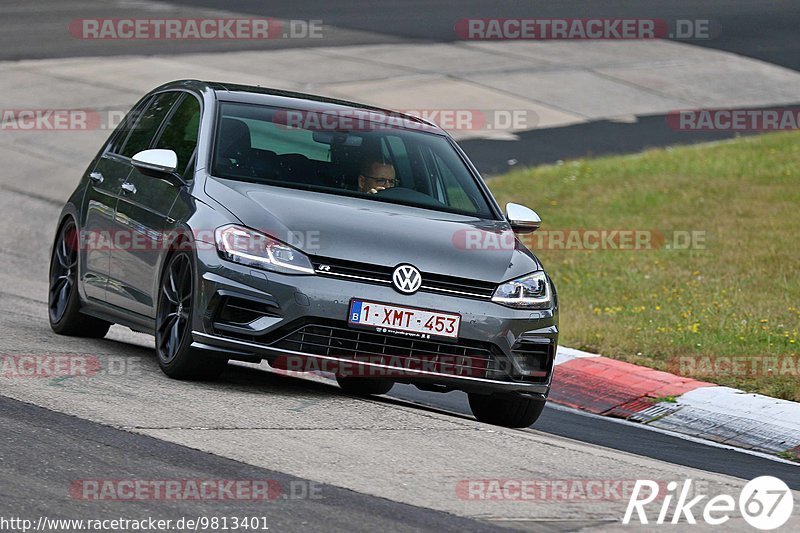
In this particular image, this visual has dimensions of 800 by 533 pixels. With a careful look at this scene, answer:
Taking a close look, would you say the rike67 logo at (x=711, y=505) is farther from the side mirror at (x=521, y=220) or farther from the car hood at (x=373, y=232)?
the side mirror at (x=521, y=220)

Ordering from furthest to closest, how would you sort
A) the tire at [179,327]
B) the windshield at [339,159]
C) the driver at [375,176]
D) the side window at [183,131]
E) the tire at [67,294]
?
1. the tire at [67,294]
2. the side window at [183,131]
3. the driver at [375,176]
4. the windshield at [339,159]
5. the tire at [179,327]

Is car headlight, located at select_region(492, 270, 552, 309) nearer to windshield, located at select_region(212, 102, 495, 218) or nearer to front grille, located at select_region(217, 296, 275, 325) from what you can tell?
windshield, located at select_region(212, 102, 495, 218)

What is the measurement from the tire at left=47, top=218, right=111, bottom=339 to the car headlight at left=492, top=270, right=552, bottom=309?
297cm

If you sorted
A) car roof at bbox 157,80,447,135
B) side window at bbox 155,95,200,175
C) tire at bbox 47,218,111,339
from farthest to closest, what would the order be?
tire at bbox 47,218,111,339 → car roof at bbox 157,80,447,135 → side window at bbox 155,95,200,175

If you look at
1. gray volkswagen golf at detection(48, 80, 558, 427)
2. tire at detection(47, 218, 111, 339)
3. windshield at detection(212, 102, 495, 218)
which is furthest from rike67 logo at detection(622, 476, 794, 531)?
tire at detection(47, 218, 111, 339)

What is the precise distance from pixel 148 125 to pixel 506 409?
116 inches

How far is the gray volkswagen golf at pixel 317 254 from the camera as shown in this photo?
777cm

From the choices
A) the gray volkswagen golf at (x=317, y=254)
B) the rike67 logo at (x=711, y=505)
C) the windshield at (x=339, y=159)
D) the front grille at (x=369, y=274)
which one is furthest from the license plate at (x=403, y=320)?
the rike67 logo at (x=711, y=505)

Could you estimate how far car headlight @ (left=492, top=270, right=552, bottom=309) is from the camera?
317 inches

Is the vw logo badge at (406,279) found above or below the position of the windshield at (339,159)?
below

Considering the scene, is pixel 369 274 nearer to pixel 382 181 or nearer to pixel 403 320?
pixel 403 320

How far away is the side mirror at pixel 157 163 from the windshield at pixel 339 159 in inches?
9.4

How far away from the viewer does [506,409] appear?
863 centimetres

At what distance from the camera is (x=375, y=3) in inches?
1416
